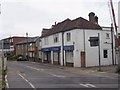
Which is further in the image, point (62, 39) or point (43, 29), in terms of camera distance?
point (43, 29)

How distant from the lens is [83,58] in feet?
171

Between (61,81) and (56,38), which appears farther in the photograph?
(56,38)

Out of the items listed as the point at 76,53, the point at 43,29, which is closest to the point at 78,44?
the point at 76,53

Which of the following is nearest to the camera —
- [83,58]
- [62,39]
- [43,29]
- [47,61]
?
[83,58]

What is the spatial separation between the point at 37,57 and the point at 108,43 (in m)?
32.9

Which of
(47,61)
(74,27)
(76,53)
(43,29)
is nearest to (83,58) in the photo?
(76,53)

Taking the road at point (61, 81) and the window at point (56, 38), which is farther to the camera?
the window at point (56, 38)

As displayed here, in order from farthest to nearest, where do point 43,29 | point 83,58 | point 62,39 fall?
point 43,29 < point 62,39 < point 83,58

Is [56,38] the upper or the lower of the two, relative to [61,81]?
upper

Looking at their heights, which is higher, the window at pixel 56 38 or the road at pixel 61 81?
the window at pixel 56 38

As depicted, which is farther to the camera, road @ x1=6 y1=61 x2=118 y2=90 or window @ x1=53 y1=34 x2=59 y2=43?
window @ x1=53 y1=34 x2=59 y2=43

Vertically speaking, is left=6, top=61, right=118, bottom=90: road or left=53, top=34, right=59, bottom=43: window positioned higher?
left=53, top=34, right=59, bottom=43: window

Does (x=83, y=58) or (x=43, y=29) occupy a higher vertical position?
(x=43, y=29)

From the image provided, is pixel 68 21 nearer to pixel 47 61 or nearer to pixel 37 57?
pixel 47 61
